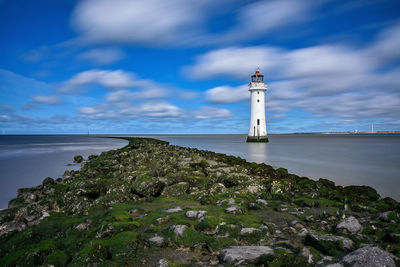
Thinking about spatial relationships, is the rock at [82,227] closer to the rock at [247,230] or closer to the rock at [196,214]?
the rock at [196,214]

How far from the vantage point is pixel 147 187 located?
768 centimetres

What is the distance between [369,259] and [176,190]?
5704mm

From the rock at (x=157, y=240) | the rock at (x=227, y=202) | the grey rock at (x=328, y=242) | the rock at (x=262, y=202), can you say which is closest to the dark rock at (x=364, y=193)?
the rock at (x=262, y=202)

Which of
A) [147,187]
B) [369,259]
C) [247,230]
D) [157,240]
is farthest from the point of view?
[147,187]

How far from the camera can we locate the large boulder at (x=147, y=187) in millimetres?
7641

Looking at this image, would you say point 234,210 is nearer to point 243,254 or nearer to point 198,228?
point 198,228

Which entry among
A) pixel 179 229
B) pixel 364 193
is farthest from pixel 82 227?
pixel 364 193

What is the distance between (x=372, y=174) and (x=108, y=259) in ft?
62.6

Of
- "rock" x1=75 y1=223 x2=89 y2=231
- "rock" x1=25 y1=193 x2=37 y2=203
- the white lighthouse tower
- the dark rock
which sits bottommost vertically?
"rock" x1=25 y1=193 x2=37 y2=203

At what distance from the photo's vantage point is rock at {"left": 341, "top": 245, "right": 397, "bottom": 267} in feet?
10.1

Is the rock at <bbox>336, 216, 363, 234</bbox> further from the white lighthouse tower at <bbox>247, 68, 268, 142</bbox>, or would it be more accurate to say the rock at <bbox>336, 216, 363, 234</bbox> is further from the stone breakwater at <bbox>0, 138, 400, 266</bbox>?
the white lighthouse tower at <bbox>247, 68, 268, 142</bbox>

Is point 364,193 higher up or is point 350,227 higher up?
point 350,227

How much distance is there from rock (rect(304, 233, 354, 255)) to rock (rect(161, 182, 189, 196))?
4532mm

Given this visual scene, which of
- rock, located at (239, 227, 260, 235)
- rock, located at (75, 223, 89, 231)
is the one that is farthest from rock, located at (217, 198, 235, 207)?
rock, located at (75, 223, 89, 231)
